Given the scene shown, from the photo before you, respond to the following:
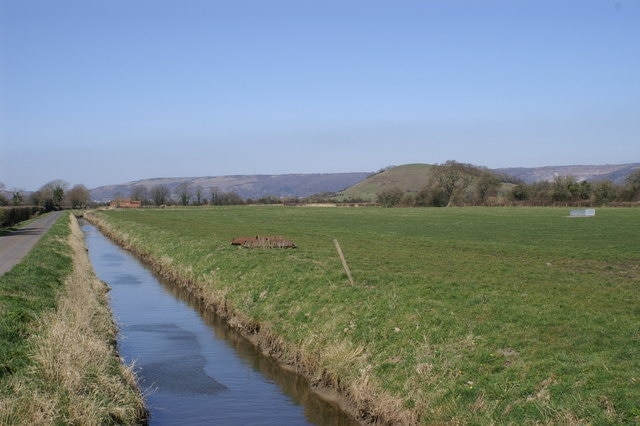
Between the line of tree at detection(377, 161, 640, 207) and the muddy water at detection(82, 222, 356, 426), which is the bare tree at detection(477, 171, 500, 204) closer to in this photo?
the line of tree at detection(377, 161, 640, 207)

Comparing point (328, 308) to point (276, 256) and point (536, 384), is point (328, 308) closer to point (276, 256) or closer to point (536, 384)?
point (536, 384)

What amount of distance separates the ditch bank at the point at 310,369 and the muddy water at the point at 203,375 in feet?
0.81

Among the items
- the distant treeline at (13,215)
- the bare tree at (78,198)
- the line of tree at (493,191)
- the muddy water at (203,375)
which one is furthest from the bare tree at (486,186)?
the muddy water at (203,375)

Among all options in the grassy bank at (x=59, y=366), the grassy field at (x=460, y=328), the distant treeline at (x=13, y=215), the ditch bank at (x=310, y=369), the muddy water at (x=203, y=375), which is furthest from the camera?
the distant treeline at (x=13, y=215)

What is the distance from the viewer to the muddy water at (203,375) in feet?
46.8

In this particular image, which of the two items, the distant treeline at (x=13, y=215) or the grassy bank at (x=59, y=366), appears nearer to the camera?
the grassy bank at (x=59, y=366)

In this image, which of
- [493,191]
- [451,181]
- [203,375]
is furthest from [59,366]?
[493,191]

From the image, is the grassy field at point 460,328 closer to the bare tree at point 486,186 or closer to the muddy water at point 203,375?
the muddy water at point 203,375

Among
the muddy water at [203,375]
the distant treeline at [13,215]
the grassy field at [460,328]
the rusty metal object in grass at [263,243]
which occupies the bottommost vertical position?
the muddy water at [203,375]

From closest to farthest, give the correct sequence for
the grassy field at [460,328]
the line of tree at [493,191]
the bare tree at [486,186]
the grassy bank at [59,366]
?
1. the grassy bank at [59,366]
2. the grassy field at [460,328]
3. the line of tree at [493,191]
4. the bare tree at [486,186]

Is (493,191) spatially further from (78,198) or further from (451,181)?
(78,198)

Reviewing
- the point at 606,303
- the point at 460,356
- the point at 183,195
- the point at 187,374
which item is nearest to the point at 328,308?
the point at 187,374

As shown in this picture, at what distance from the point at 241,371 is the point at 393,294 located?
471 cm

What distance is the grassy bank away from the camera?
10586mm
